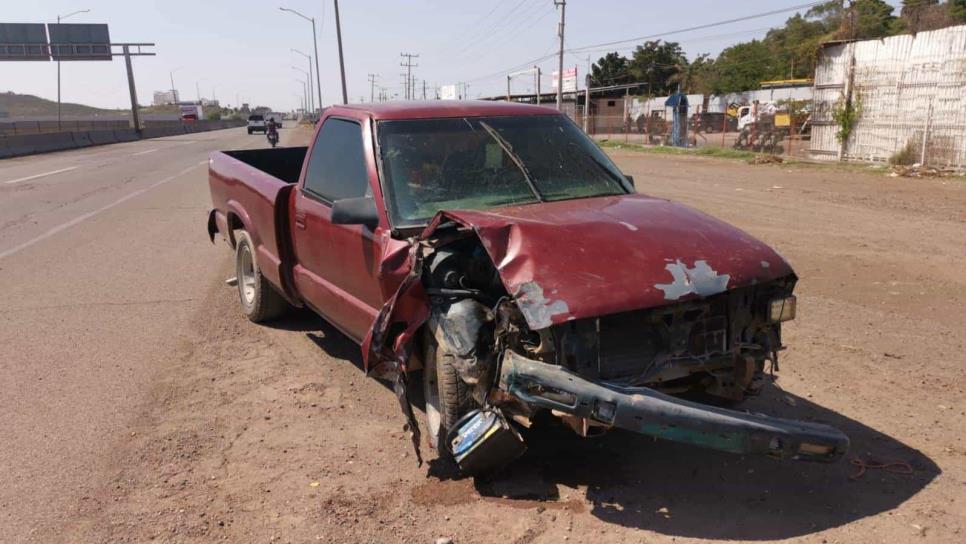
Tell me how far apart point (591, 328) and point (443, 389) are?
0.87 m

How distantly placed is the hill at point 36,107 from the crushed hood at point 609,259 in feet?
520

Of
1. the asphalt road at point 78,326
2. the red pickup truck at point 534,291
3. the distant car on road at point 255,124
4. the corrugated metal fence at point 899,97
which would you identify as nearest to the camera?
the red pickup truck at point 534,291

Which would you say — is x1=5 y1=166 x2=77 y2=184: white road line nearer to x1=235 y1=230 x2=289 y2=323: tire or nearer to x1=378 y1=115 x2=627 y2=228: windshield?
x1=235 y1=230 x2=289 y2=323: tire

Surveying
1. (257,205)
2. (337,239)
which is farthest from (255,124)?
(337,239)

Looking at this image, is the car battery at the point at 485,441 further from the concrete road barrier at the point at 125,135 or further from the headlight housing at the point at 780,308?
the concrete road barrier at the point at 125,135

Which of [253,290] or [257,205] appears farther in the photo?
[253,290]

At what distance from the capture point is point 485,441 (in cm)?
343

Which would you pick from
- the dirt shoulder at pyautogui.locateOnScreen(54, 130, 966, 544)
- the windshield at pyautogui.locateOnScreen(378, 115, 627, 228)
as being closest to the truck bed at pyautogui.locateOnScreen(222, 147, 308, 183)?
the dirt shoulder at pyautogui.locateOnScreen(54, 130, 966, 544)

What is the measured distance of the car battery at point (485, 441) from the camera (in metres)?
3.41

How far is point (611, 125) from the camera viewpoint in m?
45.5

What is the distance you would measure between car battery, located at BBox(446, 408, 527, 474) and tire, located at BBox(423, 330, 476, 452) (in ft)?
0.30

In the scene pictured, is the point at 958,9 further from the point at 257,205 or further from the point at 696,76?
the point at 257,205

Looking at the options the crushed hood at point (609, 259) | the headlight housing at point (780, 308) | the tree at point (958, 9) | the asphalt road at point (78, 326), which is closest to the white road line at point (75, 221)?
the asphalt road at point (78, 326)

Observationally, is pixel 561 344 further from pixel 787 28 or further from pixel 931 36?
pixel 787 28
